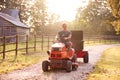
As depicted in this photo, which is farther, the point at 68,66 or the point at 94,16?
the point at 94,16

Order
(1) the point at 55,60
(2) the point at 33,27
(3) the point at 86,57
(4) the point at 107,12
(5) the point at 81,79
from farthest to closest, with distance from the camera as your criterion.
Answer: (2) the point at 33,27 < (4) the point at 107,12 < (3) the point at 86,57 < (1) the point at 55,60 < (5) the point at 81,79

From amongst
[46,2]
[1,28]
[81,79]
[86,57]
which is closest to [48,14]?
[46,2]

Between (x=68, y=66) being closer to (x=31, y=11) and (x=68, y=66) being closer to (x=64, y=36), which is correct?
(x=64, y=36)

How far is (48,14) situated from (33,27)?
12.7 m

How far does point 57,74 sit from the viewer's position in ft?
45.9

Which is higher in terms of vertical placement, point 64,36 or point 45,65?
point 64,36

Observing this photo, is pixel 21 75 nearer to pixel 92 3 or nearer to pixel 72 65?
pixel 72 65

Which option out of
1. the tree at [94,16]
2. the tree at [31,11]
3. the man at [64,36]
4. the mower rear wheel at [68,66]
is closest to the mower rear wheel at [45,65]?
the mower rear wheel at [68,66]

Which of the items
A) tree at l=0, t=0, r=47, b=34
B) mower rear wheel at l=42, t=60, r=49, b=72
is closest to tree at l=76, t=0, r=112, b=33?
tree at l=0, t=0, r=47, b=34

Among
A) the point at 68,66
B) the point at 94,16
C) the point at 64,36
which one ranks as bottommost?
the point at 68,66

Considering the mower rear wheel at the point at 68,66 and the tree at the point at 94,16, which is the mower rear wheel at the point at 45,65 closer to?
the mower rear wheel at the point at 68,66

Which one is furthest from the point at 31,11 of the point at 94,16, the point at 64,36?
the point at 64,36

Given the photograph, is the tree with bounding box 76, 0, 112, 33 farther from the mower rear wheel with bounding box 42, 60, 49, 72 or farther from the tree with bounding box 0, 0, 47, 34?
the mower rear wheel with bounding box 42, 60, 49, 72

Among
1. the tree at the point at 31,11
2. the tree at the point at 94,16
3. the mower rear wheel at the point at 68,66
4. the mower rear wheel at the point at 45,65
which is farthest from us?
the tree at the point at 94,16
